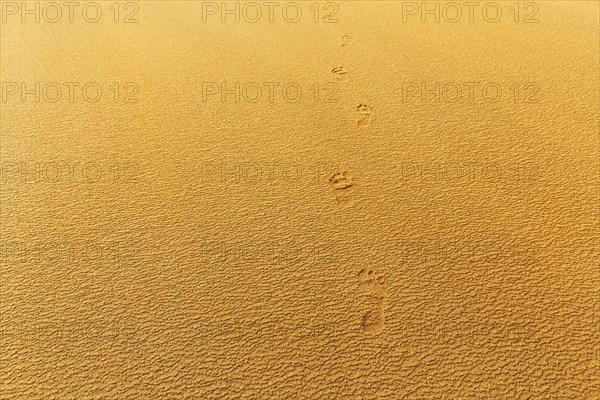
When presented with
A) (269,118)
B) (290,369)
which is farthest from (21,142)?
(290,369)

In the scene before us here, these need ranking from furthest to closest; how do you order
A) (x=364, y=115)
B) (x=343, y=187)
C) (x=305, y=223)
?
1. (x=364, y=115)
2. (x=343, y=187)
3. (x=305, y=223)

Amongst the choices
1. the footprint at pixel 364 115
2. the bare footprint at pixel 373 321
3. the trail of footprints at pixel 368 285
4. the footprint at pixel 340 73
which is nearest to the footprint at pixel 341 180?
the trail of footprints at pixel 368 285

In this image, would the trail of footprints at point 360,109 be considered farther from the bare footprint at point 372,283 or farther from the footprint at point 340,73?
the bare footprint at point 372,283

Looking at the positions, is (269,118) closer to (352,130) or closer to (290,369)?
(352,130)

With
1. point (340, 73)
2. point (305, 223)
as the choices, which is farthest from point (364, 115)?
point (305, 223)

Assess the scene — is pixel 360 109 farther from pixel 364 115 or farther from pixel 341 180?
pixel 341 180

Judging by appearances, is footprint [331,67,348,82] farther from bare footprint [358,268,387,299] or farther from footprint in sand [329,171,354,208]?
bare footprint [358,268,387,299]

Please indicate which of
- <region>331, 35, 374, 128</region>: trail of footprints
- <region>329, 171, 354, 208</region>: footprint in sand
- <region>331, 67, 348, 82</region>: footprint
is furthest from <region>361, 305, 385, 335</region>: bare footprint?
<region>331, 67, 348, 82</region>: footprint
